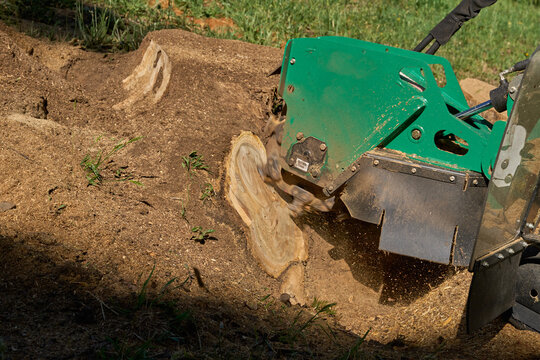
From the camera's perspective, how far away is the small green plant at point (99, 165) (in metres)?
3.16

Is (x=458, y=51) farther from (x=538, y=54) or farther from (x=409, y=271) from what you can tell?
(x=538, y=54)

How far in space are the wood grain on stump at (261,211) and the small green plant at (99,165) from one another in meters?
0.60

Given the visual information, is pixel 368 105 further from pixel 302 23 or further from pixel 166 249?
pixel 302 23

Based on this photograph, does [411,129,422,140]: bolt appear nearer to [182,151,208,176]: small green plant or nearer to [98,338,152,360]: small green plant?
[182,151,208,176]: small green plant

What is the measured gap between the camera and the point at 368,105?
9.68 feet

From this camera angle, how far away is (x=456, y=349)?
2814mm

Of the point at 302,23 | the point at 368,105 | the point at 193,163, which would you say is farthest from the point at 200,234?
the point at 302,23

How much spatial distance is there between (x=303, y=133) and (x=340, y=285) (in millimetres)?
1004

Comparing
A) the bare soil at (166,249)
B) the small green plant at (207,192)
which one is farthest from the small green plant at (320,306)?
the small green plant at (207,192)

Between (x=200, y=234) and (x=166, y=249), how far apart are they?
0.29m

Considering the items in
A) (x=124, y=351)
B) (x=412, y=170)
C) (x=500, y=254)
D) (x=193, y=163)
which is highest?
(x=412, y=170)

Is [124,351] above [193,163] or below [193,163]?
below

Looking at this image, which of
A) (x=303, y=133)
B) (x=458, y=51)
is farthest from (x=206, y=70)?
(x=458, y=51)

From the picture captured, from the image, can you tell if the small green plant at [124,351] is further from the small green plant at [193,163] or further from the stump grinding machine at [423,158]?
the small green plant at [193,163]
